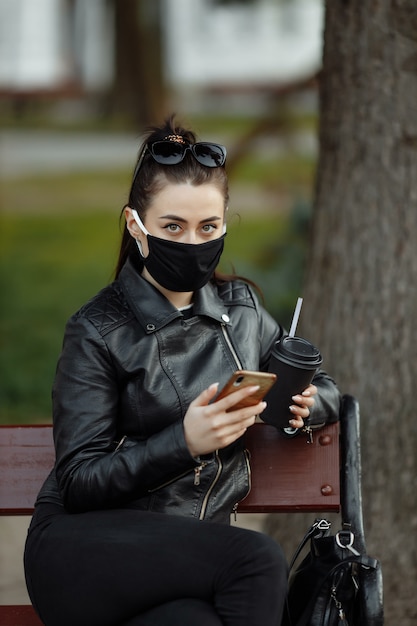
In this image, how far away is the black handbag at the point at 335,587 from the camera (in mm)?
3146

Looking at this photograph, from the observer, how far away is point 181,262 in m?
3.33

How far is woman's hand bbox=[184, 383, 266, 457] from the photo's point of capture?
9.72 feet

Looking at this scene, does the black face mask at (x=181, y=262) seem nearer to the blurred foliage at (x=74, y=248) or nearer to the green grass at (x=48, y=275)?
the blurred foliage at (x=74, y=248)

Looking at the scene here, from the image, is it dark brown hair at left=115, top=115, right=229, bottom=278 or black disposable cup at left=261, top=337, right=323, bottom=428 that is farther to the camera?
dark brown hair at left=115, top=115, right=229, bottom=278

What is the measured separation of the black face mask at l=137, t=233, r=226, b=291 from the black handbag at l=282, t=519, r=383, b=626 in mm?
829

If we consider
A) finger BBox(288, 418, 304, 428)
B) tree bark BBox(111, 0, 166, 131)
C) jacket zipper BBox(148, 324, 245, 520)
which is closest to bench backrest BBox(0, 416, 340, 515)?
jacket zipper BBox(148, 324, 245, 520)

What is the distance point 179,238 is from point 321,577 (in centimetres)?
107

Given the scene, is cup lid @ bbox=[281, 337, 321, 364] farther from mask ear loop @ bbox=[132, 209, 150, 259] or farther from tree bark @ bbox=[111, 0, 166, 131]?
tree bark @ bbox=[111, 0, 166, 131]

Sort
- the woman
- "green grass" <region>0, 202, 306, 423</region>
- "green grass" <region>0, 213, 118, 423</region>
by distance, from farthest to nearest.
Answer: "green grass" <region>0, 202, 306, 423</region> < "green grass" <region>0, 213, 118, 423</region> < the woman

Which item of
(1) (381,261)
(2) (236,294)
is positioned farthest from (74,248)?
(2) (236,294)

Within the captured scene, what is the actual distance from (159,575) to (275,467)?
0.76 metres

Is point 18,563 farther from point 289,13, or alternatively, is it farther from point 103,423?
point 289,13

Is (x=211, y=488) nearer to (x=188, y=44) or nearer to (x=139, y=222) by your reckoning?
(x=139, y=222)

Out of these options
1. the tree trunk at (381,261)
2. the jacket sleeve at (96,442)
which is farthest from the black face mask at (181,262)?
the tree trunk at (381,261)
